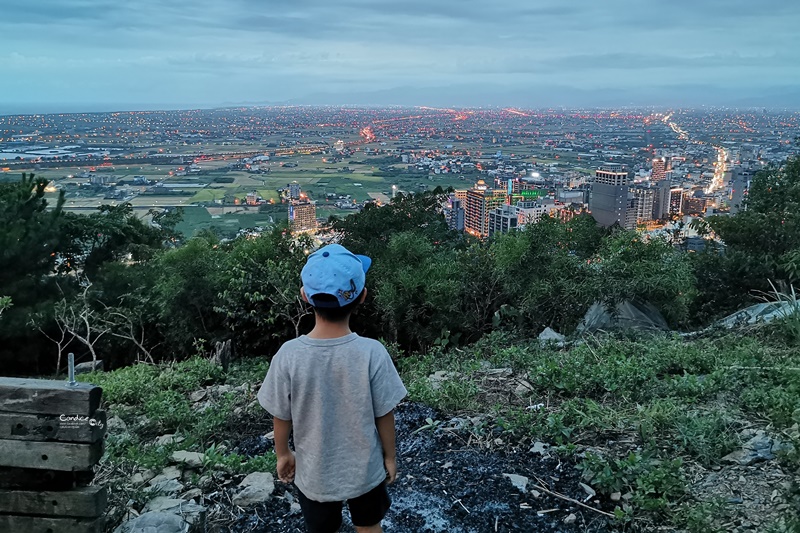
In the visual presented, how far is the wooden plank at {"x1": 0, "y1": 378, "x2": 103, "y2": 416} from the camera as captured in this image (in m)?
2.14

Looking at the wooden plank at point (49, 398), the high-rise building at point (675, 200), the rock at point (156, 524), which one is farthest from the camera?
the high-rise building at point (675, 200)

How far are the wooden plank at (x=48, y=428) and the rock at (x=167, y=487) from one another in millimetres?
850

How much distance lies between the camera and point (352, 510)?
6.27 feet

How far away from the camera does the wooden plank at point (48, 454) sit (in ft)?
7.08

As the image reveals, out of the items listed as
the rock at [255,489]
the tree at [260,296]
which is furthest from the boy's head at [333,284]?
the tree at [260,296]

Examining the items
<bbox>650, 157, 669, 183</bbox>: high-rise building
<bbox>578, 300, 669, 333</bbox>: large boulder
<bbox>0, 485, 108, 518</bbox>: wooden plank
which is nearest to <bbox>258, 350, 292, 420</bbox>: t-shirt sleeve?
<bbox>0, 485, 108, 518</bbox>: wooden plank

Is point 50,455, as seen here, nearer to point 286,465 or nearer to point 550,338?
point 286,465

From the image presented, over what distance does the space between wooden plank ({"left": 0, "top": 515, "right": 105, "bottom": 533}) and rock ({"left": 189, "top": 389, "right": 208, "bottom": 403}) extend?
2.77m

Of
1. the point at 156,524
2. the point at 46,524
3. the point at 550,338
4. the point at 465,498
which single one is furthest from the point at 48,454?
the point at 550,338

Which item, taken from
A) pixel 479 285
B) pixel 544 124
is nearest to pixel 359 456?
pixel 479 285

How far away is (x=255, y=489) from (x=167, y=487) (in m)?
0.48

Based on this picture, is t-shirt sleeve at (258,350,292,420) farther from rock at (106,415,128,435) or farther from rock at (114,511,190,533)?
rock at (106,415,128,435)

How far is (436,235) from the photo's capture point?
1112 centimetres

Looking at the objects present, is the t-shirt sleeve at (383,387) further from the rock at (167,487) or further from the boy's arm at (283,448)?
the rock at (167,487)
